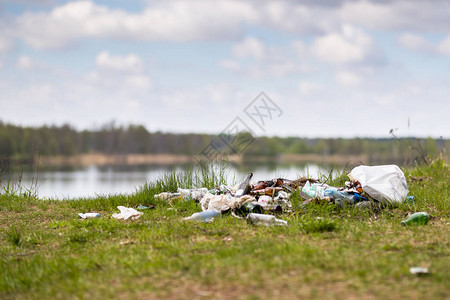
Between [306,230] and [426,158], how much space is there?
25.1ft

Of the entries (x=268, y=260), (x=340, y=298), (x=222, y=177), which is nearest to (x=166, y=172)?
(x=222, y=177)

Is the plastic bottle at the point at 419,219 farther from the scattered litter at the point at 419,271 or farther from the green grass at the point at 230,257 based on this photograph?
A: the scattered litter at the point at 419,271

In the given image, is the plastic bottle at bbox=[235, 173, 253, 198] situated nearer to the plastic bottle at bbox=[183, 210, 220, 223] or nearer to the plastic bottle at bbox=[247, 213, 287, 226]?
the plastic bottle at bbox=[183, 210, 220, 223]

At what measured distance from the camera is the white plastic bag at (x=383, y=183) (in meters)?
7.30

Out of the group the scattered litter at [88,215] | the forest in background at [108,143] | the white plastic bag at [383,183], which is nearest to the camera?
the white plastic bag at [383,183]

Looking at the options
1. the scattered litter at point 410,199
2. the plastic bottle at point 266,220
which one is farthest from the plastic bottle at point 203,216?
the scattered litter at point 410,199

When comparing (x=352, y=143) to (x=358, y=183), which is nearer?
(x=358, y=183)

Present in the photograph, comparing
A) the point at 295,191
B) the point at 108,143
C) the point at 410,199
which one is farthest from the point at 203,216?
the point at 108,143

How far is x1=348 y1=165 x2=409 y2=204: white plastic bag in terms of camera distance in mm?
7297

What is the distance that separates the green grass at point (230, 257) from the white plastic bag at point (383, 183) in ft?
0.87

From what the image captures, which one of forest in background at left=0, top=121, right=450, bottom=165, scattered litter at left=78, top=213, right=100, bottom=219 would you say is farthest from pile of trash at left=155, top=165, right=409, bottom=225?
forest in background at left=0, top=121, right=450, bottom=165

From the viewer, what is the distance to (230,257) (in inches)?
179

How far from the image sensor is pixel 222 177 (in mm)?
9594

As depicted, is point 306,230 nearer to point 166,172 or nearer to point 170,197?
point 170,197
